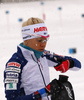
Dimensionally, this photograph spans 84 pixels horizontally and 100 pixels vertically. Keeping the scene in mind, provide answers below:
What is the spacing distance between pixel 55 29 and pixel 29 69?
645 cm

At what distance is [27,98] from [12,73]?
16 cm

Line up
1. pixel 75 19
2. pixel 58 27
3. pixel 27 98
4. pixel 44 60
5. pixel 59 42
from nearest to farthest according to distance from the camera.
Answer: pixel 27 98 → pixel 44 60 → pixel 59 42 → pixel 58 27 → pixel 75 19

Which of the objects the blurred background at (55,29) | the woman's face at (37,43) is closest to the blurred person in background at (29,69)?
the woman's face at (37,43)

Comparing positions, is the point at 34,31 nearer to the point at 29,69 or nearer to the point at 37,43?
the point at 37,43

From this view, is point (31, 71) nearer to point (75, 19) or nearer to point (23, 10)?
point (75, 19)

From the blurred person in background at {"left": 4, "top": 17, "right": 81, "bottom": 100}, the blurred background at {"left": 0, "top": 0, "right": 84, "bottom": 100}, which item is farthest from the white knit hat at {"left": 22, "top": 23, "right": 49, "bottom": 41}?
the blurred background at {"left": 0, "top": 0, "right": 84, "bottom": 100}

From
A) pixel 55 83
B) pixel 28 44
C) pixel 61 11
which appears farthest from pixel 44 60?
pixel 61 11

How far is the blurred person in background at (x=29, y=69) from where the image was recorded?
4.84 feet

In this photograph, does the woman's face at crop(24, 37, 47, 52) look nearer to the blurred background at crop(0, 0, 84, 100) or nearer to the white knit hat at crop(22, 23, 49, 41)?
the white knit hat at crop(22, 23, 49, 41)

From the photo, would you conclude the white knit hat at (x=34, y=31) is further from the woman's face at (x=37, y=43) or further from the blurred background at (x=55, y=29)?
the blurred background at (x=55, y=29)

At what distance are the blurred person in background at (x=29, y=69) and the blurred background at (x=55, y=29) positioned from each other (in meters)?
1.49

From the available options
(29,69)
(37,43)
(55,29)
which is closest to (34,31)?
(37,43)

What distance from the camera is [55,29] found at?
798 centimetres

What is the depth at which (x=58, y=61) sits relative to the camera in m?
1.90
